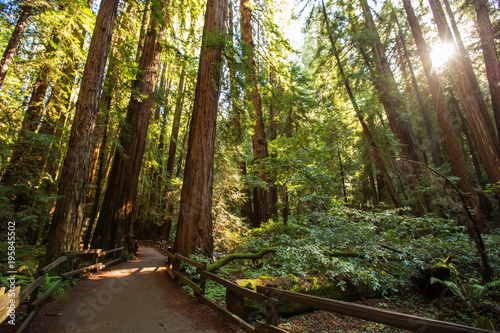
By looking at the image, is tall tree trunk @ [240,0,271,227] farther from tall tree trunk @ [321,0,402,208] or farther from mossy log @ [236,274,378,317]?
mossy log @ [236,274,378,317]

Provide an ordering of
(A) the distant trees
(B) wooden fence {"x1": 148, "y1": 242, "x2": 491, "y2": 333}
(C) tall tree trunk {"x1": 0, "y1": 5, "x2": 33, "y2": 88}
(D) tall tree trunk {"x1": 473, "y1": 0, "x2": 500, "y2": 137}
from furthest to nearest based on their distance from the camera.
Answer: (D) tall tree trunk {"x1": 473, "y1": 0, "x2": 500, "y2": 137}, (C) tall tree trunk {"x1": 0, "y1": 5, "x2": 33, "y2": 88}, (A) the distant trees, (B) wooden fence {"x1": 148, "y1": 242, "x2": 491, "y2": 333}

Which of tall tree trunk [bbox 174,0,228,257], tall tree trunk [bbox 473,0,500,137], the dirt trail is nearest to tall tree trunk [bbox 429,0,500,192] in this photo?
tall tree trunk [bbox 473,0,500,137]

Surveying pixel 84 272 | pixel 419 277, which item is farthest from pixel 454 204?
pixel 84 272

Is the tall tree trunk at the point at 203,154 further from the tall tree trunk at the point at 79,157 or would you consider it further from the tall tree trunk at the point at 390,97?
the tall tree trunk at the point at 390,97

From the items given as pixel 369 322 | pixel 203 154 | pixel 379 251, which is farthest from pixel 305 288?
pixel 203 154

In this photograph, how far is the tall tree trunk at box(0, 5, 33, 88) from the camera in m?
7.24

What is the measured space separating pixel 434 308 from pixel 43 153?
12345mm

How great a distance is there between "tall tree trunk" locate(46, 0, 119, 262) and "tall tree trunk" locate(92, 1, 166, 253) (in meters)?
1.94

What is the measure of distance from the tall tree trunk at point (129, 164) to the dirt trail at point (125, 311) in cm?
331

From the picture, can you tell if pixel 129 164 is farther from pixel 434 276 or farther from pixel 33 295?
pixel 434 276

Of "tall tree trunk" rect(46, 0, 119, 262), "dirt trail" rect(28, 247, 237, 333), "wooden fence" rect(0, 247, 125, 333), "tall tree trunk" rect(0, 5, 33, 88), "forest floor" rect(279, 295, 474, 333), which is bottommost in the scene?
"forest floor" rect(279, 295, 474, 333)

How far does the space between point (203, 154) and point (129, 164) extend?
4655 mm

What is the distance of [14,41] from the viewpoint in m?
7.57

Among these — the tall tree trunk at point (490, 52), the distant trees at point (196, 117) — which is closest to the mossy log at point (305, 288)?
the distant trees at point (196, 117)
